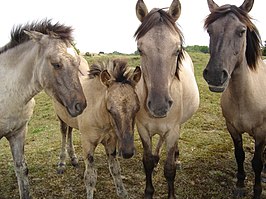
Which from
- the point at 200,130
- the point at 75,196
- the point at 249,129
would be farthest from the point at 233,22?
the point at 200,130

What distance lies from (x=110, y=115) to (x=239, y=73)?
1822mm

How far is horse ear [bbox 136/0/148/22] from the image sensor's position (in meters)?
4.16

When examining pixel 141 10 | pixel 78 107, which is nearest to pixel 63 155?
pixel 78 107

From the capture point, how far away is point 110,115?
4.26m

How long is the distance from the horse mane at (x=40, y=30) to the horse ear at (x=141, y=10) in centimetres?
86

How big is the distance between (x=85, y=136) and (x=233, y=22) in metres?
2.42

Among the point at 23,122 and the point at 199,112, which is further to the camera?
the point at 199,112

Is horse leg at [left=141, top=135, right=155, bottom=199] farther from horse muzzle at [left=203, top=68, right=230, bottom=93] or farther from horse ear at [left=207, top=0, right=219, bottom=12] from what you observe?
horse ear at [left=207, top=0, right=219, bottom=12]

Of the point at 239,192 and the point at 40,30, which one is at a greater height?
the point at 40,30

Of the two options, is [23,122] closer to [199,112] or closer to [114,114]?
[114,114]

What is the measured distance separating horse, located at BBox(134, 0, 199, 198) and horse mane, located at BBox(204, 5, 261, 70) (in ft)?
1.59

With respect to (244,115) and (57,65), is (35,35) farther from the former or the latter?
(244,115)

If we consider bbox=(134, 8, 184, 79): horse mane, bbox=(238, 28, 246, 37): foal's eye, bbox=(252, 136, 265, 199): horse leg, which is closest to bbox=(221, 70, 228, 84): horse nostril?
bbox=(238, 28, 246, 37): foal's eye

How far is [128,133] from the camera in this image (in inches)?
158
